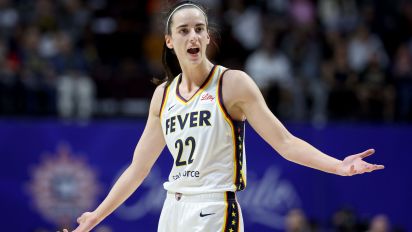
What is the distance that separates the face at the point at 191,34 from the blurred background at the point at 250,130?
8.02 m

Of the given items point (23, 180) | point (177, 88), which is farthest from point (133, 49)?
point (177, 88)

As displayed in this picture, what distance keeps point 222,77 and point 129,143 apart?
8.90 m

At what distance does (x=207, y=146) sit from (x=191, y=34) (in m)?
0.82

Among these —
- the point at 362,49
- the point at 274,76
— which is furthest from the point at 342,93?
the point at 362,49

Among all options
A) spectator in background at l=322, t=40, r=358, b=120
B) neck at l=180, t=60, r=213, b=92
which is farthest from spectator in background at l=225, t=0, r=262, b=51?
neck at l=180, t=60, r=213, b=92

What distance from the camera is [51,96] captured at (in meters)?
15.2

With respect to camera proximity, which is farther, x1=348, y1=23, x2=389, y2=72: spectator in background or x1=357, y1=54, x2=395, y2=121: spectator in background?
x1=348, y1=23, x2=389, y2=72: spectator in background

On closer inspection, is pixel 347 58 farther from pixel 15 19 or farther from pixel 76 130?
pixel 15 19

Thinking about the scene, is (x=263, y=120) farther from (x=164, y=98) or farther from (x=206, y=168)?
(x=164, y=98)

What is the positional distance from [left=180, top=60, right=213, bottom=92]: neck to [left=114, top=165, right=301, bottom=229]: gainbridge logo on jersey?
8.48 metres

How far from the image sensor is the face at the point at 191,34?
6.02 m

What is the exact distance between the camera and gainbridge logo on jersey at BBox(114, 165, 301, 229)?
14.6 meters

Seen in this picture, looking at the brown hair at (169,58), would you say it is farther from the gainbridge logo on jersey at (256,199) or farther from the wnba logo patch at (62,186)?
the wnba logo patch at (62,186)

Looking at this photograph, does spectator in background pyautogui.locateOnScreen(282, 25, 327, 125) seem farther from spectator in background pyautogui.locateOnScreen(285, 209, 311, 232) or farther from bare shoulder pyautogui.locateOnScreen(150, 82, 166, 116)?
bare shoulder pyautogui.locateOnScreen(150, 82, 166, 116)
